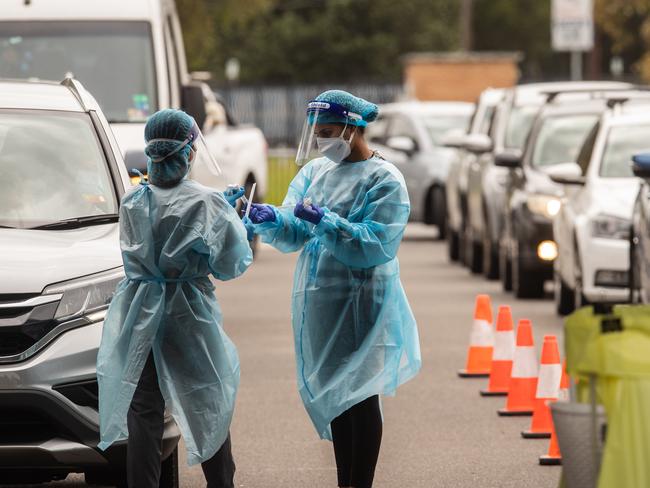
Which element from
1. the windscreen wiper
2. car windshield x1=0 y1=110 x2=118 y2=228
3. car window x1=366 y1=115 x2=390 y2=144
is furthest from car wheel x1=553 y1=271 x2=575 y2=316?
car window x1=366 y1=115 x2=390 y2=144

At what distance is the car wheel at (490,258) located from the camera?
19.4 m

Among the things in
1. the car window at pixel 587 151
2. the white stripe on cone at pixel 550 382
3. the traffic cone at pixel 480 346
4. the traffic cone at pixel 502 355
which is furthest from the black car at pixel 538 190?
the white stripe on cone at pixel 550 382

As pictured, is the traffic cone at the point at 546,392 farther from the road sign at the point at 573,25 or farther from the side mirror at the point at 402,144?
the road sign at the point at 573,25

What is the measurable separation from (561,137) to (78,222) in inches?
410

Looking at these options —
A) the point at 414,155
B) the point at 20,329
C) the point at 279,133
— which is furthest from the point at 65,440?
the point at 279,133

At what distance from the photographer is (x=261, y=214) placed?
7.37m

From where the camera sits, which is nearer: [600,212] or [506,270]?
[600,212]

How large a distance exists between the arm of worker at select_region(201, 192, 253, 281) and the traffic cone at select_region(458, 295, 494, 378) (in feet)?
16.6

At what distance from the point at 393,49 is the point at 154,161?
7155 cm

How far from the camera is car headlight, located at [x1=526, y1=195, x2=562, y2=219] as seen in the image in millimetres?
16953

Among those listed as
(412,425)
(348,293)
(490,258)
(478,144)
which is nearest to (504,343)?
(412,425)

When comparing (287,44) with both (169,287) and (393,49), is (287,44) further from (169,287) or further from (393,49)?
(169,287)

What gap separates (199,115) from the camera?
15.2 meters

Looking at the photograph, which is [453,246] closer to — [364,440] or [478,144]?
[478,144]
